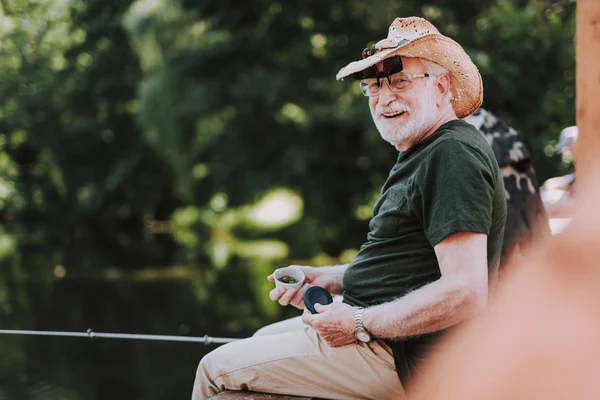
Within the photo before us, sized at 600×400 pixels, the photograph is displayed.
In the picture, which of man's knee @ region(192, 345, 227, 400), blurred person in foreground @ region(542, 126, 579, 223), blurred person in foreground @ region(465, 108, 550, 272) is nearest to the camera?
man's knee @ region(192, 345, 227, 400)

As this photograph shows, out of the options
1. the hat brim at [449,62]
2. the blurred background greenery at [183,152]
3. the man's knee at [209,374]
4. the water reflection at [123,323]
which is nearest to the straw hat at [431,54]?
the hat brim at [449,62]

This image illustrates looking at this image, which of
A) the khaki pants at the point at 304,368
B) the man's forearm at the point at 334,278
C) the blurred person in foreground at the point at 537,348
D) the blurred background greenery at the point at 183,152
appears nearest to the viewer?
the blurred person in foreground at the point at 537,348

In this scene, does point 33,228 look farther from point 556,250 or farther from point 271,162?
point 556,250

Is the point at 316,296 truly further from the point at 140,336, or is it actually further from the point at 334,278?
the point at 140,336

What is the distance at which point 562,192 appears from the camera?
5.11 metres

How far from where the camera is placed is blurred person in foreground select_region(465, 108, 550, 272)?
322 cm

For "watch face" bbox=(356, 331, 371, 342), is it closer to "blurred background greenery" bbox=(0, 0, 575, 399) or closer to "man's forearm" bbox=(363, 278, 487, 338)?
"man's forearm" bbox=(363, 278, 487, 338)

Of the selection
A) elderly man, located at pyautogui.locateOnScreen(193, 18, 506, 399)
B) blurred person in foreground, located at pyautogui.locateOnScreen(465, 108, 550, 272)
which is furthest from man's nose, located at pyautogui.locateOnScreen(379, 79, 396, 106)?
blurred person in foreground, located at pyautogui.locateOnScreen(465, 108, 550, 272)

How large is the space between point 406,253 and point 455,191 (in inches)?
9.8

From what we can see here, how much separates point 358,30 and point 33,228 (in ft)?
41.5

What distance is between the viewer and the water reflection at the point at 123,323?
6820mm

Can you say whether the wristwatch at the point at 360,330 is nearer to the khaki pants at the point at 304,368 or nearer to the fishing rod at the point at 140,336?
the khaki pants at the point at 304,368

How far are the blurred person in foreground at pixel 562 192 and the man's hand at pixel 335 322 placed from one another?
2.08m

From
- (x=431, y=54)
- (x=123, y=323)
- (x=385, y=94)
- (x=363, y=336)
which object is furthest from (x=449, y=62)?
(x=123, y=323)
